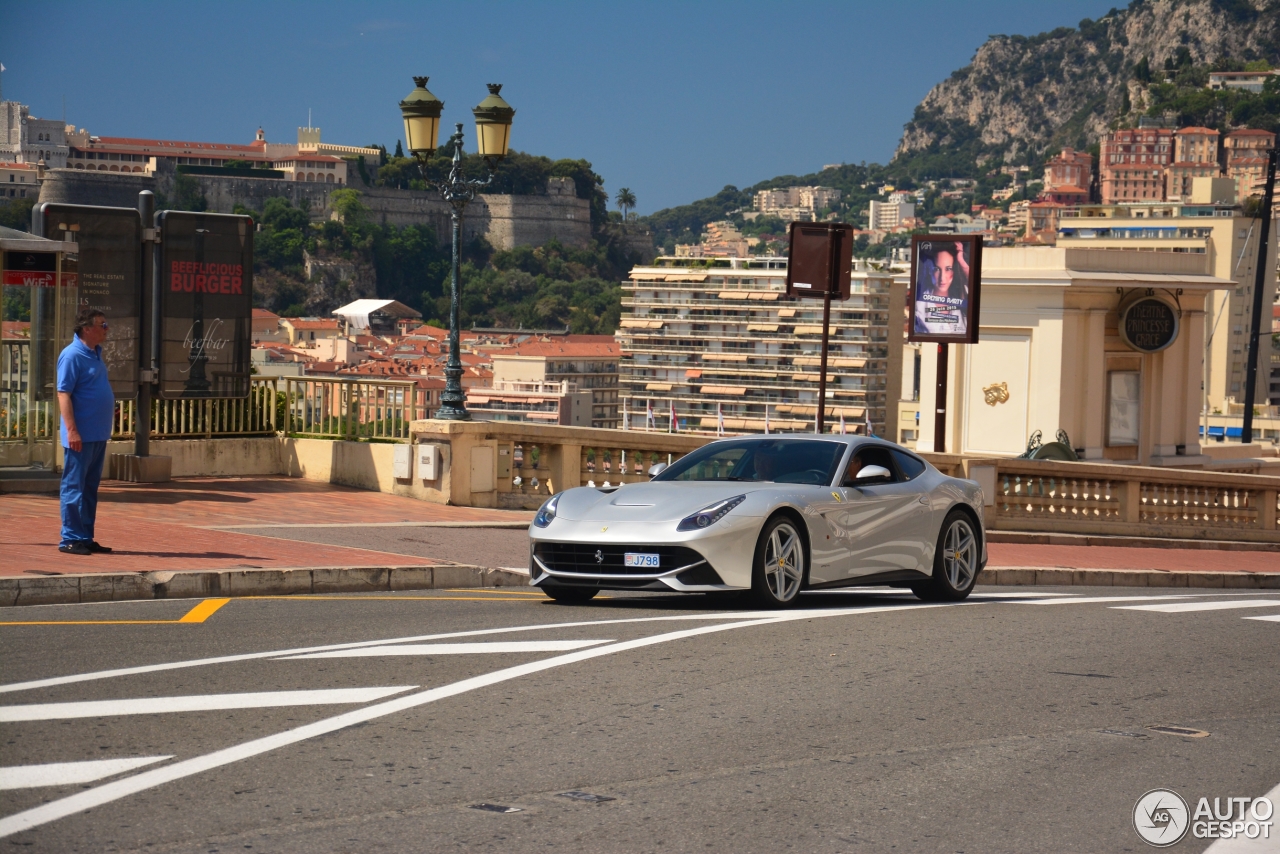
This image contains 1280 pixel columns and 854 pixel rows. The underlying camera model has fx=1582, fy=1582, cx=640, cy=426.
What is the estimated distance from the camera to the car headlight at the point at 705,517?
34.5ft

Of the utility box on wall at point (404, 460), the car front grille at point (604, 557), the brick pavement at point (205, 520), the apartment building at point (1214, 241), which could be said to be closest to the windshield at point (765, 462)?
the car front grille at point (604, 557)

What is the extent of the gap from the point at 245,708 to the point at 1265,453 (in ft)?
134

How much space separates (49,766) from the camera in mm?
5824

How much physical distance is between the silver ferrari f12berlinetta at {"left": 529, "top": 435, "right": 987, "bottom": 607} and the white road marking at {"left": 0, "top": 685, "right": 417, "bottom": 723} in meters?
3.29

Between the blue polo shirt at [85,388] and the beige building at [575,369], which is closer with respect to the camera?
the blue polo shirt at [85,388]

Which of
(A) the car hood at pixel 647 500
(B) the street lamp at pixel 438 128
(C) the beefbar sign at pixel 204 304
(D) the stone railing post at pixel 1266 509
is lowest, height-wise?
(D) the stone railing post at pixel 1266 509

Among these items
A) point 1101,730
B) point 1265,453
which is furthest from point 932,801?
point 1265,453

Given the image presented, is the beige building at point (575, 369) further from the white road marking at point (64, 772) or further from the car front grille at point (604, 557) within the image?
the white road marking at point (64, 772)

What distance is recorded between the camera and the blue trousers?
11609mm

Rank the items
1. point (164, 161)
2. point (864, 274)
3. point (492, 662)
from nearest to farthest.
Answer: point (492, 662) → point (864, 274) → point (164, 161)

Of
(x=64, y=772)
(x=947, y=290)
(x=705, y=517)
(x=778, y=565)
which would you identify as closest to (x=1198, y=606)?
(x=778, y=565)

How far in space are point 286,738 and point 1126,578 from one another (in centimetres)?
1300

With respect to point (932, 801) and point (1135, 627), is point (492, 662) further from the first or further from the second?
point (1135, 627)

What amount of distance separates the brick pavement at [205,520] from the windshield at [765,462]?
2374 mm
